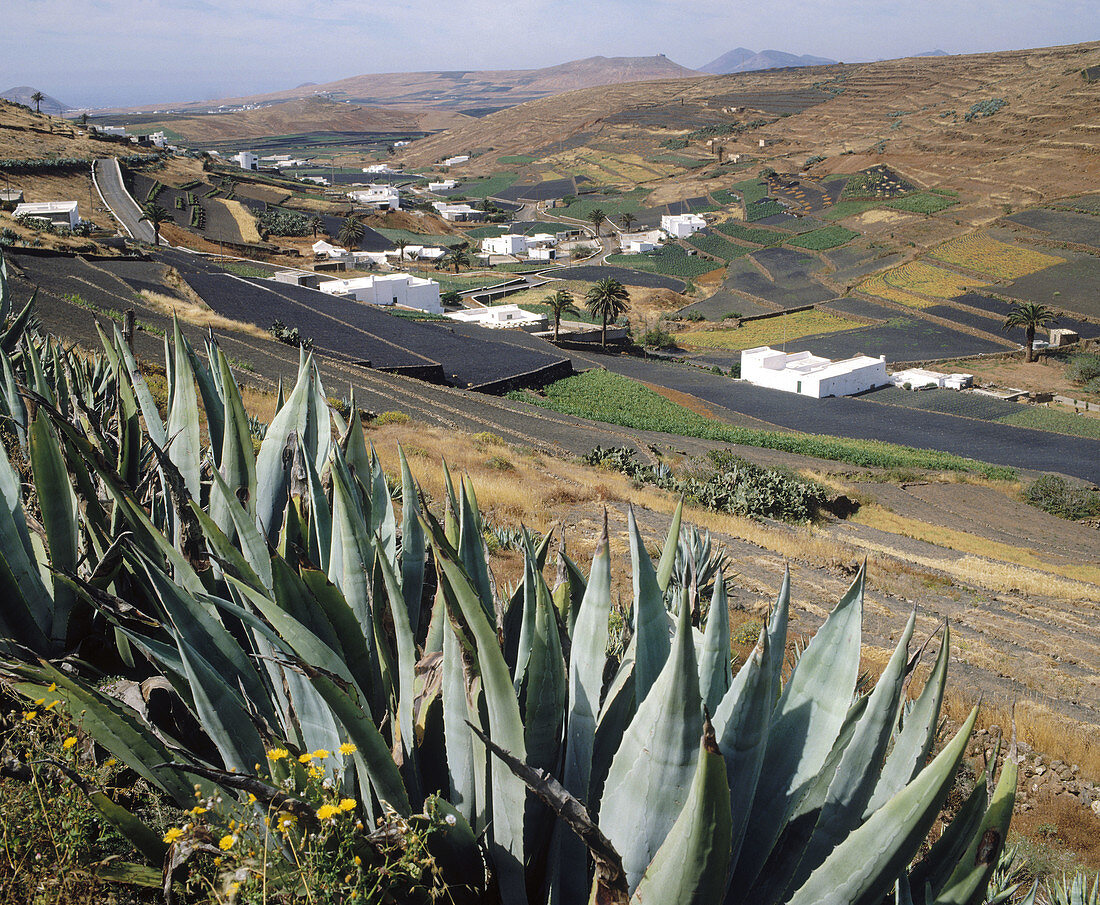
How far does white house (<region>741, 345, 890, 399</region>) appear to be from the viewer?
35781 millimetres

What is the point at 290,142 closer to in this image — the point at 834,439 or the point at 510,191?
the point at 510,191

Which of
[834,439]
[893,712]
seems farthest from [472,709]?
[834,439]

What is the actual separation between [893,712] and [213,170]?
289 feet

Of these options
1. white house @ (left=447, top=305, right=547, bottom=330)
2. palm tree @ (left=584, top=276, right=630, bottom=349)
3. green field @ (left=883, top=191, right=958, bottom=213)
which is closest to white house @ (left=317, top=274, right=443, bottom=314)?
white house @ (left=447, top=305, right=547, bottom=330)

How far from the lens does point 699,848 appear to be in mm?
1227

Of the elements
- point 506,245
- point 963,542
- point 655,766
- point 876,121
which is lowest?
point 963,542

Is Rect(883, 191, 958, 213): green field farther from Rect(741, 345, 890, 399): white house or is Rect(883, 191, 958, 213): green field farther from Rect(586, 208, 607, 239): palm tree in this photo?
Rect(741, 345, 890, 399): white house

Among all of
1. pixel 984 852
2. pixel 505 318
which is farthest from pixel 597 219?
pixel 984 852

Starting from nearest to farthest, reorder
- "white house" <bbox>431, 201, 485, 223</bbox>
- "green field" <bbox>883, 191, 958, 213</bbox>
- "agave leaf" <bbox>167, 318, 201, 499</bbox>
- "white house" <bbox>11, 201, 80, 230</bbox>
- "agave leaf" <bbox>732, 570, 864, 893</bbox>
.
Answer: "agave leaf" <bbox>732, 570, 864, 893</bbox> < "agave leaf" <bbox>167, 318, 201, 499</bbox> < "white house" <bbox>11, 201, 80, 230</bbox> < "green field" <bbox>883, 191, 958, 213</bbox> < "white house" <bbox>431, 201, 485, 223</bbox>

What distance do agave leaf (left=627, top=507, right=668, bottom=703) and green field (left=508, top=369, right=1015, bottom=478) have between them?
22440 mm

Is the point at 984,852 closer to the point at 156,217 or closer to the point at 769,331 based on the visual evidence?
the point at 769,331

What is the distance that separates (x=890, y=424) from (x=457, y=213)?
228ft

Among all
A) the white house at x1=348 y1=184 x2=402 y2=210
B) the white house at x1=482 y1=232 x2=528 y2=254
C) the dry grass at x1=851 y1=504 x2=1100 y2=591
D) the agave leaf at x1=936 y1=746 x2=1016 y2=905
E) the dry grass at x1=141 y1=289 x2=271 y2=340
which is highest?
the white house at x1=348 y1=184 x2=402 y2=210

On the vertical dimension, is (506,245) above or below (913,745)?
above
